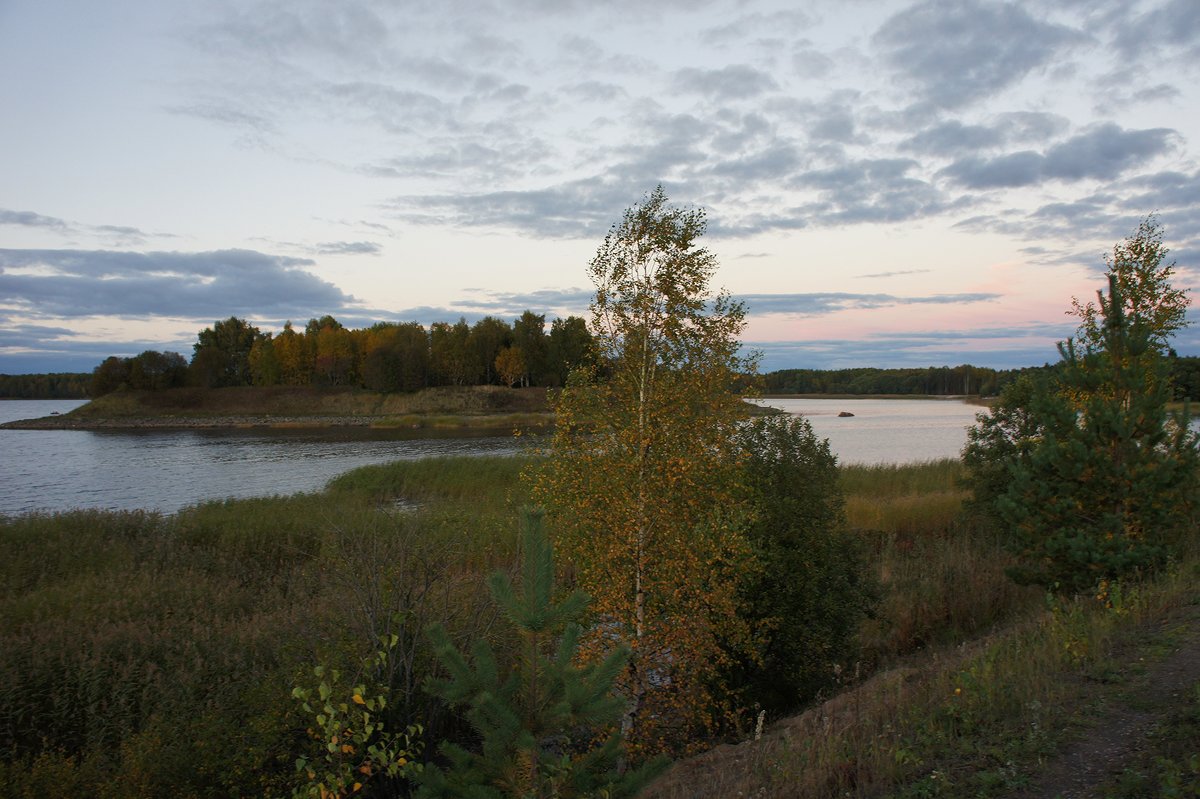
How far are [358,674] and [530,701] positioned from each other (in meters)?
3.94

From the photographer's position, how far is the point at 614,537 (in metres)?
8.64

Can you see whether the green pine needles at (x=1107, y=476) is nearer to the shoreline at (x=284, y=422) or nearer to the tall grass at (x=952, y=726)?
the tall grass at (x=952, y=726)

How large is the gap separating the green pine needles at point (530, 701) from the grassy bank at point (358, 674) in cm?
277

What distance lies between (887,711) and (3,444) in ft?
263

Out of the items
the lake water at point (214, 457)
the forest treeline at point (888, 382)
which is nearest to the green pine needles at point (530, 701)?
the lake water at point (214, 457)

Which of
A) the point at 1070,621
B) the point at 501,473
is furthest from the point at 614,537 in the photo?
the point at 501,473

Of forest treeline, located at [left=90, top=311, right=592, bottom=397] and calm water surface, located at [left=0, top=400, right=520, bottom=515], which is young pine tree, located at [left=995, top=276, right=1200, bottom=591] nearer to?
calm water surface, located at [left=0, top=400, right=520, bottom=515]

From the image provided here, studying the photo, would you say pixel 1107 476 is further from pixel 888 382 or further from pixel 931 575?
pixel 888 382

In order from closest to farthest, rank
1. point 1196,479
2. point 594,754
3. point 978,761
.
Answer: point 594,754 → point 978,761 → point 1196,479

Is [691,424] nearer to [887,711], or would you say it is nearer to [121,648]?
[887,711]

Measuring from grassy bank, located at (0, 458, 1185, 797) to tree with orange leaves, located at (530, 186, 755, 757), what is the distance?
4.03 ft

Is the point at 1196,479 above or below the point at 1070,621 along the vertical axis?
above

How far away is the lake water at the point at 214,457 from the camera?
106 feet

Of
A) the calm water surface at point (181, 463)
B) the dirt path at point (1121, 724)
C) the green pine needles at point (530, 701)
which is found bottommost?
the calm water surface at point (181, 463)
